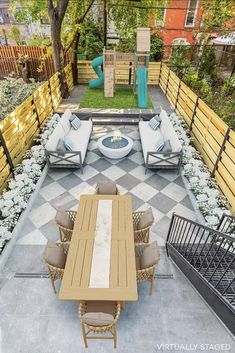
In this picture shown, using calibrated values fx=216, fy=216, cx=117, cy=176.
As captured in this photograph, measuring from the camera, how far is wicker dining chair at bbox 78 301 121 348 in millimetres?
2877

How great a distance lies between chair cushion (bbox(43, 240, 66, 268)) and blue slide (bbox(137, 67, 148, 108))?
936 cm

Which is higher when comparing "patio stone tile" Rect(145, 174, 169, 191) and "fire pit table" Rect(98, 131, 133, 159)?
"fire pit table" Rect(98, 131, 133, 159)

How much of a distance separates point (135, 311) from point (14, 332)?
1.95 m

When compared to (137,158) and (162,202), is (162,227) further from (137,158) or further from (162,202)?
(137,158)

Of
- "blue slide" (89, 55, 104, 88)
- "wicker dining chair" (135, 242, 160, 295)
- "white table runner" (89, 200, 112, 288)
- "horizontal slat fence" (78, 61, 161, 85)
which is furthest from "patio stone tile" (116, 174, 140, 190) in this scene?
"horizontal slat fence" (78, 61, 161, 85)

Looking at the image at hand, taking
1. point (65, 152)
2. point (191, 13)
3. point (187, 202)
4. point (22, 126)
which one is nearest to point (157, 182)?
point (187, 202)

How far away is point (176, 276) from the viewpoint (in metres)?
4.22

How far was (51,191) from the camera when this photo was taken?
20.3 ft

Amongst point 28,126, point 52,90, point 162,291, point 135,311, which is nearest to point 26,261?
point 135,311

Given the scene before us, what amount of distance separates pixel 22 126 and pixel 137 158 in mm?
3943

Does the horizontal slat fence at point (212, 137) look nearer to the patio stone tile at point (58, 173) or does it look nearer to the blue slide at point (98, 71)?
the patio stone tile at point (58, 173)

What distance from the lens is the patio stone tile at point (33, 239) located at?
4781mm

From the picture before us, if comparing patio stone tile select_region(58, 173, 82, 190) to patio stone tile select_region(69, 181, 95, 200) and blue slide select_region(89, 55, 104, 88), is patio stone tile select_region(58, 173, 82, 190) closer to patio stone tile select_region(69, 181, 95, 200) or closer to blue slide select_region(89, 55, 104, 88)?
patio stone tile select_region(69, 181, 95, 200)

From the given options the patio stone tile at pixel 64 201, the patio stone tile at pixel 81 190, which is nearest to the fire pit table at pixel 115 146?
the patio stone tile at pixel 81 190
